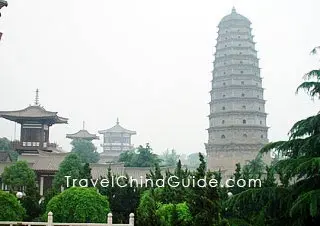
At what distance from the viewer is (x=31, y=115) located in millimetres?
38625

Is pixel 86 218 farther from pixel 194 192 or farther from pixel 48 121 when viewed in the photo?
pixel 48 121

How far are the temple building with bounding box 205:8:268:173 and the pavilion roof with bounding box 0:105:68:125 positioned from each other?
1475cm

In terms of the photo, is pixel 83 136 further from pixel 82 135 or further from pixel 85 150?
pixel 85 150

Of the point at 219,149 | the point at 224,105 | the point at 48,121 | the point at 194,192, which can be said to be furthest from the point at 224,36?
the point at 194,192

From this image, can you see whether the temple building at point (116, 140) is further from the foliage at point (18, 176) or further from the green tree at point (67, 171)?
the green tree at point (67, 171)

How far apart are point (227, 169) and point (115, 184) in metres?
22.7

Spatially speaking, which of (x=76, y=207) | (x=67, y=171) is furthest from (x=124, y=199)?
(x=67, y=171)

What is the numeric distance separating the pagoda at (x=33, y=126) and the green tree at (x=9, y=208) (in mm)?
21485

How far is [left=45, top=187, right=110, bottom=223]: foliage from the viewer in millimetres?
→ 16375

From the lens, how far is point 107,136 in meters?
82.1

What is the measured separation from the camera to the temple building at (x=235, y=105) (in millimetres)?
43625

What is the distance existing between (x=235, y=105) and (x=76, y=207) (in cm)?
2965

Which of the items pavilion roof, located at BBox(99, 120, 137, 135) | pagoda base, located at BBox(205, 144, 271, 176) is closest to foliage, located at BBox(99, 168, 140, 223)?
pagoda base, located at BBox(205, 144, 271, 176)

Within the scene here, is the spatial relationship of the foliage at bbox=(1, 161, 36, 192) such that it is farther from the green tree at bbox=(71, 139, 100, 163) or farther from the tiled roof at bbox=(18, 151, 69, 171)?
the green tree at bbox=(71, 139, 100, 163)
